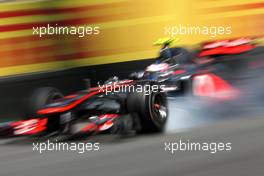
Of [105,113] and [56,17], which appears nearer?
[105,113]

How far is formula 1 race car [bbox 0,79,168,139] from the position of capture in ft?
23.0

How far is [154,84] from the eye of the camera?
7410 mm

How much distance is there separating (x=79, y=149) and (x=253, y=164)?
1.92 m

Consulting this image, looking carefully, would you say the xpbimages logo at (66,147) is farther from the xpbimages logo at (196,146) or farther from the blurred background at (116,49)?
the xpbimages logo at (196,146)

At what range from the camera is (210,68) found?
8891 millimetres

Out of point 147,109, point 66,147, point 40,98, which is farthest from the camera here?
point 40,98

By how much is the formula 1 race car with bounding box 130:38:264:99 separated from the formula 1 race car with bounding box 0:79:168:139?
2.94 ft

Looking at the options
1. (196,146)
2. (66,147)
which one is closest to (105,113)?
(66,147)

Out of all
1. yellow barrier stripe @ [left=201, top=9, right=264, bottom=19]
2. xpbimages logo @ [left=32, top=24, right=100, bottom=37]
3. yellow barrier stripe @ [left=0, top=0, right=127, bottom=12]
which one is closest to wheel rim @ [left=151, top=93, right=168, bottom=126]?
xpbimages logo @ [left=32, top=24, right=100, bottom=37]

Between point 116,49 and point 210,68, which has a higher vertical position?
point 116,49

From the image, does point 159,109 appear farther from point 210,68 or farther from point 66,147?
point 210,68

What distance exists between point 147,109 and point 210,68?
2163 mm

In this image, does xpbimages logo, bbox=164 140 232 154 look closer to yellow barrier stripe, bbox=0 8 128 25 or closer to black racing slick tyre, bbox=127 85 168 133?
black racing slick tyre, bbox=127 85 168 133

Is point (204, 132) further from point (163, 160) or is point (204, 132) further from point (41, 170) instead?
point (41, 170)
